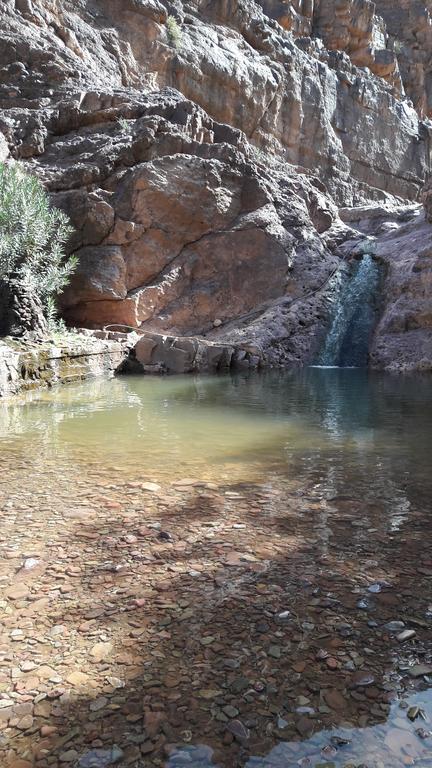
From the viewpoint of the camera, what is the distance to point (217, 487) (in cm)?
455

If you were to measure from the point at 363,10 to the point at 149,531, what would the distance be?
167 feet

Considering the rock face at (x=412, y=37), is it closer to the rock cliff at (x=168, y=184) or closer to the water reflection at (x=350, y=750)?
the rock cliff at (x=168, y=184)

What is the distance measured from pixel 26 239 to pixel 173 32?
22083mm

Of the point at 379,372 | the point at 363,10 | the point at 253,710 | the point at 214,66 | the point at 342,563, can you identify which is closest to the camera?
the point at 253,710

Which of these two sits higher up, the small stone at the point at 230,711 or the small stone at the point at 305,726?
the small stone at the point at 305,726

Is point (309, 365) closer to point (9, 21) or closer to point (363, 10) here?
point (9, 21)

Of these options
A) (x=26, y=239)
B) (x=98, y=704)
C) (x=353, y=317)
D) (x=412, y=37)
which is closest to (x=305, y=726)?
(x=98, y=704)

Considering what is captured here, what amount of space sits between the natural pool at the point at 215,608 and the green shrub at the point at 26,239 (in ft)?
29.5

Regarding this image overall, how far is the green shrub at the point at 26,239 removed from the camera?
13367mm

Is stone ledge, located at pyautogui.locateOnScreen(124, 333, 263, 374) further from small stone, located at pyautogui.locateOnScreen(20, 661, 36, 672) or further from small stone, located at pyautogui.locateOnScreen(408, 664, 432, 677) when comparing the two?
small stone, located at pyautogui.locateOnScreen(408, 664, 432, 677)

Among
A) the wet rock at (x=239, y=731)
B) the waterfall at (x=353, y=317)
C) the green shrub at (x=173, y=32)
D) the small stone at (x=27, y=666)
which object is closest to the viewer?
the wet rock at (x=239, y=731)

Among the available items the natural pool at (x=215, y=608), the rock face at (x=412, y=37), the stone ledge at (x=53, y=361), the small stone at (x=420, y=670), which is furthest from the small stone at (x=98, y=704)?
the rock face at (x=412, y=37)

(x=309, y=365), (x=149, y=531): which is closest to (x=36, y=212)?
(x=309, y=365)

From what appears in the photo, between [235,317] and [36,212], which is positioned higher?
[36,212]
